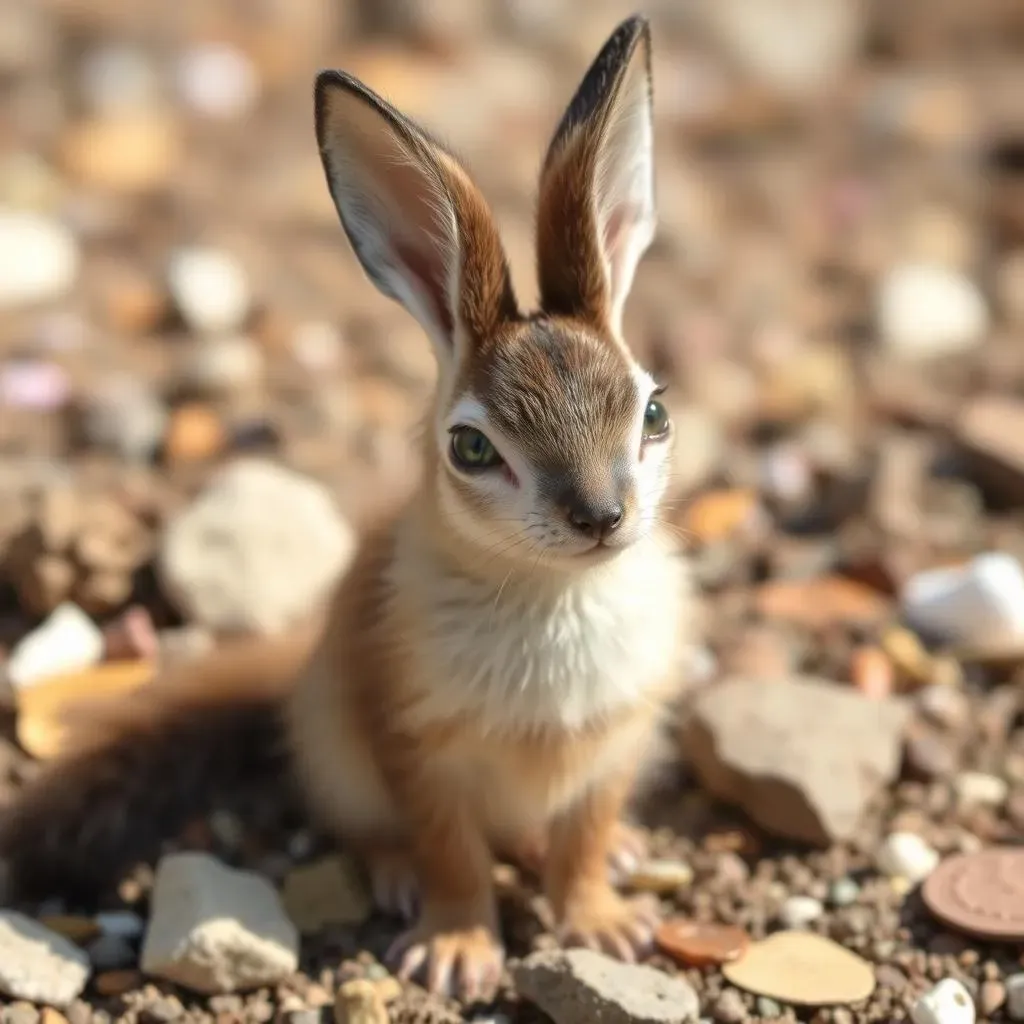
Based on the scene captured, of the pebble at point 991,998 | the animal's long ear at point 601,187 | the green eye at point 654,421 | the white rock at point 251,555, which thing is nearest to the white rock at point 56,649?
the white rock at point 251,555

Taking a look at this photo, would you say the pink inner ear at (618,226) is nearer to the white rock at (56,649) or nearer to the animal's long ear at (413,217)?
the animal's long ear at (413,217)

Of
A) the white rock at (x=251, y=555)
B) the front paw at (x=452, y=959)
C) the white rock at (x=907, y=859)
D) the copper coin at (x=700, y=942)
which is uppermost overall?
the white rock at (x=251, y=555)

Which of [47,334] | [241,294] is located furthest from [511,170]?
[47,334]

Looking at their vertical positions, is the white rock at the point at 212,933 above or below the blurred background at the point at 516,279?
below

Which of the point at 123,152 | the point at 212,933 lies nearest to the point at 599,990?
the point at 212,933

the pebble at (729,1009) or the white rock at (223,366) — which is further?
the white rock at (223,366)

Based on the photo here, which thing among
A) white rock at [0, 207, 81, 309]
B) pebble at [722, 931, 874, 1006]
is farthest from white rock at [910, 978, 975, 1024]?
white rock at [0, 207, 81, 309]

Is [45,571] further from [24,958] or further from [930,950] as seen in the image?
[930,950]
